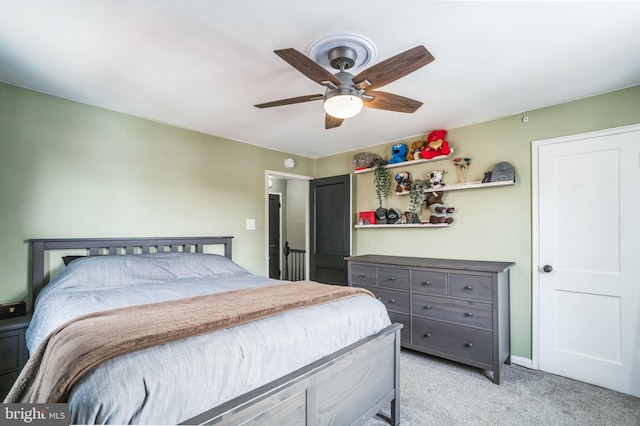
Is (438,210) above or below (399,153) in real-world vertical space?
below

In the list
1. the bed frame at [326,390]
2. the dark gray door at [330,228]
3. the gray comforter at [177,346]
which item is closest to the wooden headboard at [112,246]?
the bed frame at [326,390]

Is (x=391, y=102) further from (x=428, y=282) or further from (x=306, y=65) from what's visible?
(x=428, y=282)

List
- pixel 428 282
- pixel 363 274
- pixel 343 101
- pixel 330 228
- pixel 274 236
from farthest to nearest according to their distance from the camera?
pixel 274 236 < pixel 330 228 < pixel 363 274 < pixel 428 282 < pixel 343 101

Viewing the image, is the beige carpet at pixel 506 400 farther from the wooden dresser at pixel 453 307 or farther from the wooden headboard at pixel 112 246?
the wooden headboard at pixel 112 246

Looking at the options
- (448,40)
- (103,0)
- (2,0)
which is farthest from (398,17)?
(2,0)

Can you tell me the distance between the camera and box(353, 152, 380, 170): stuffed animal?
4.06 meters

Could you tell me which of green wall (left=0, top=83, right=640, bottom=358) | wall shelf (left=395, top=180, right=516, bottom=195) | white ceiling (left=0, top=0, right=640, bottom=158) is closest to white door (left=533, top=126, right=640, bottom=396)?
green wall (left=0, top=83, right=640, bottom=358)

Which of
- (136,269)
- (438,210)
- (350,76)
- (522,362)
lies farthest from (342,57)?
(522,362)

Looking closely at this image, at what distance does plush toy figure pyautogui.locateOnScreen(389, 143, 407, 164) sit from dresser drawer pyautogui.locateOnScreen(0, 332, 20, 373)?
379 cm

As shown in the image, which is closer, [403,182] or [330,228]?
[403,182]

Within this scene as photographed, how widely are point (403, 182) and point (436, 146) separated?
0.58 meters

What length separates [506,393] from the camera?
2398 millimetres

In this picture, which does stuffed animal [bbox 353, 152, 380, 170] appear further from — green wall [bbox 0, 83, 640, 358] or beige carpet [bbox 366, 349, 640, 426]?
beige carpet [bbox 366, 349, 640, 426]

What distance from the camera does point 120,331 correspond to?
1238 millimetres
